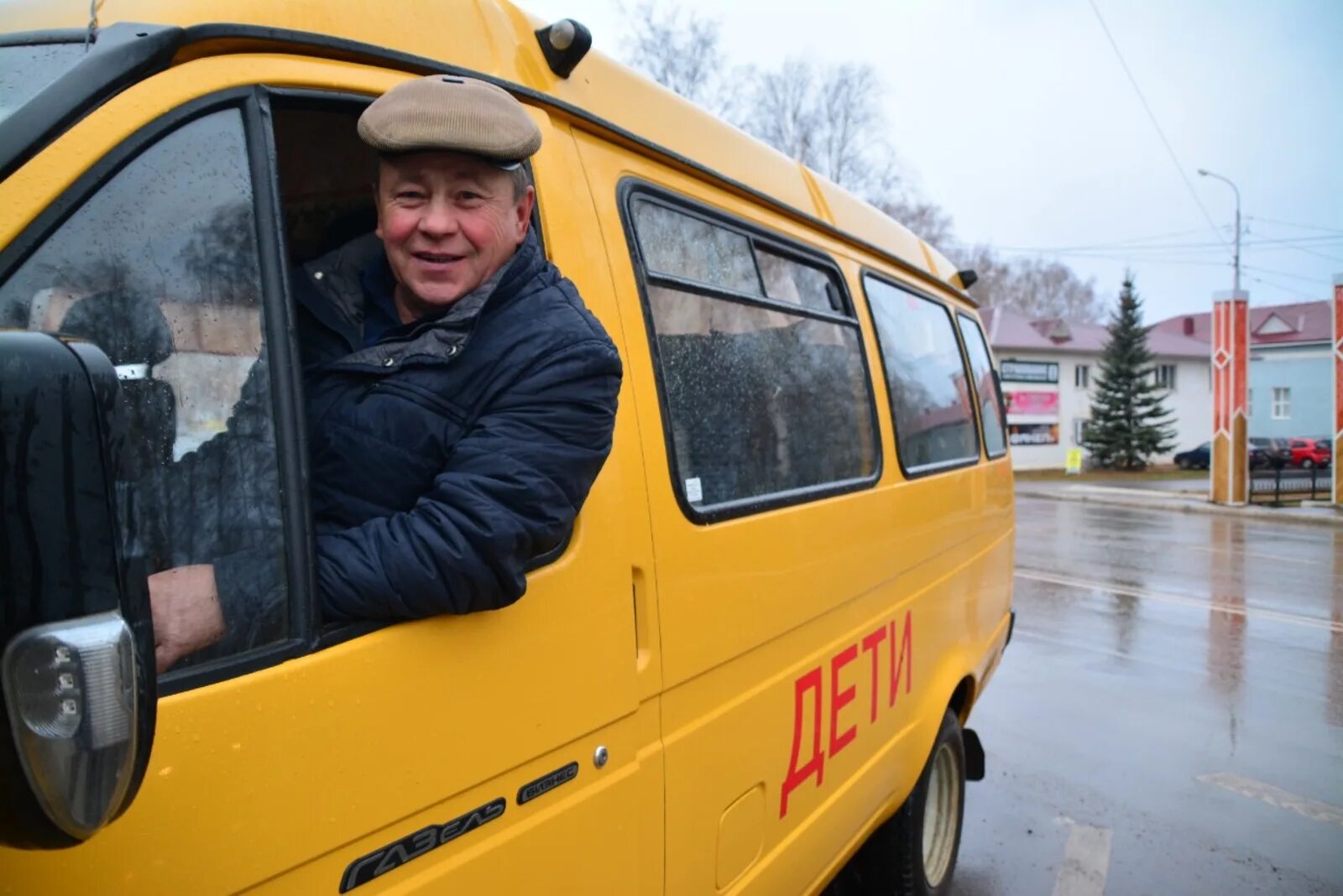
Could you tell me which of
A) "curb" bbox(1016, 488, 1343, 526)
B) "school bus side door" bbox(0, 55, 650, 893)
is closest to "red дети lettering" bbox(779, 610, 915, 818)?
"school bus side door" bbox(0, 55, 650, 893)

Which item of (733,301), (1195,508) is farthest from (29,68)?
(1195,508)

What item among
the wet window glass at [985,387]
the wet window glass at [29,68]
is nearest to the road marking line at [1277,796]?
the wet window glass at [985,387]

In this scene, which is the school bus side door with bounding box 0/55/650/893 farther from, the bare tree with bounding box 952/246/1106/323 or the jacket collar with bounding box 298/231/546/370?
the bare tree with bounding box 952/246/1106/323

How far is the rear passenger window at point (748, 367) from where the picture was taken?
2.09 m

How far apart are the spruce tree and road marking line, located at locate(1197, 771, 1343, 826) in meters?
35.4

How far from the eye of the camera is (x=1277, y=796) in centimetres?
490

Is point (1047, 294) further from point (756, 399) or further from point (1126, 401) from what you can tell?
point (756, 399)

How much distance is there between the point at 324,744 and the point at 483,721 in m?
0.26

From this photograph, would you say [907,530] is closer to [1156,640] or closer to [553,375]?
[553,375]

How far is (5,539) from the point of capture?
0.74 m

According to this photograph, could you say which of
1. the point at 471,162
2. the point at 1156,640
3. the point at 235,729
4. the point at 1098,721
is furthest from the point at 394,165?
the point at 1156,640

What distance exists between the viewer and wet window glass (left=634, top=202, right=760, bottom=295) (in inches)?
81.5

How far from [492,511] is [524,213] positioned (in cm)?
57

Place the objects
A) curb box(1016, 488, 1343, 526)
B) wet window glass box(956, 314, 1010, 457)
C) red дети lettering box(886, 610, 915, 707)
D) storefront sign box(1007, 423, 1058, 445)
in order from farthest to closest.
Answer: storefront sign box(1007, 423, 1058, 445) < curb box(1016, 488, 1343, 526) < wet window glass box(956, 314, 1010, 457) < red дети lettering box(886, 610, 915, 707)
